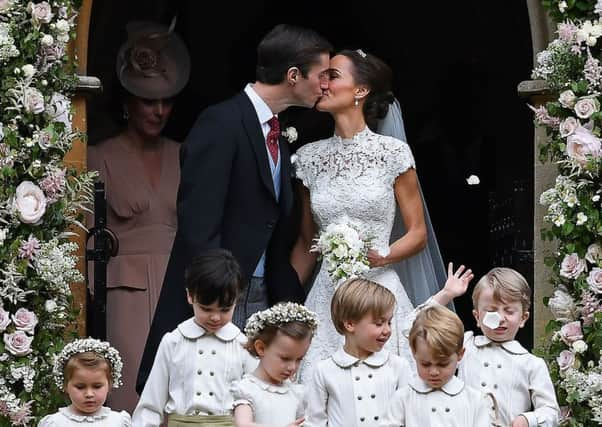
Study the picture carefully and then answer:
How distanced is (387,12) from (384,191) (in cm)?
303

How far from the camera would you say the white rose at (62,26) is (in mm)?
7336

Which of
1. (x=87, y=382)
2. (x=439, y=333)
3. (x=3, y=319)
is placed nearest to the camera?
(x=439, y=333)

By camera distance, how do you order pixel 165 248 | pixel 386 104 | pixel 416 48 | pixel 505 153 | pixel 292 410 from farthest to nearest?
pixel 416 48, pixel 505 153, pixel 165 248, pixel 386 104, pixel 292 410

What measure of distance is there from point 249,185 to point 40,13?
44.7 inches

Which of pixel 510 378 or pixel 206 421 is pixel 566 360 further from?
pixel 206 421

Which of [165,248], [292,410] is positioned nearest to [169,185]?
[165,248]

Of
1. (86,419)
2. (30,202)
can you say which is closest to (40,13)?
(30,202)

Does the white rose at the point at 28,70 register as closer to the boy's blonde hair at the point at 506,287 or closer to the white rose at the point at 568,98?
the boy's blonde hair at the point at 506,287

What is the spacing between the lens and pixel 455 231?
10.3 metres

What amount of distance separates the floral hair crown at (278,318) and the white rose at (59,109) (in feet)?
5.21

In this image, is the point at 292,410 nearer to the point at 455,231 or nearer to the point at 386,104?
the point at 386,104

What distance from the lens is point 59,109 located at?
741 cm

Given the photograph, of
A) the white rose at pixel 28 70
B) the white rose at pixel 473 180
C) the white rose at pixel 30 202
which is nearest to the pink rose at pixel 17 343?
Answer: the white rose at pixel 30 202

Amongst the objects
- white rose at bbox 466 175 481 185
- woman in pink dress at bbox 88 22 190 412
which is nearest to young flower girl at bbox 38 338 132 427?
woman in pink dress at bbox 88 22 190 412
